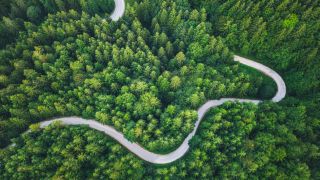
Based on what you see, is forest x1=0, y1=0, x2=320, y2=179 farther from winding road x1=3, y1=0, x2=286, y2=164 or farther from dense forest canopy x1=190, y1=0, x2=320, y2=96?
winding road x1=3, y1=0, x2=286, y2=164

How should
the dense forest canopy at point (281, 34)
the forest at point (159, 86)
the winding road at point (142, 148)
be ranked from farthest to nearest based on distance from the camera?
the dense forest canopy at point (281, 34), the winding road at point (142, 148), the forest at point (159, 86)

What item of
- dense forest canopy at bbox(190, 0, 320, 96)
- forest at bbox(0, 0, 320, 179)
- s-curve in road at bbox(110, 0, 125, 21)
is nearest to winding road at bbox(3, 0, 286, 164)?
forest at bbox(0, 0, 320, 179)

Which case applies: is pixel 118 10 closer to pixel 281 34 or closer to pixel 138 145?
pixel 138 145

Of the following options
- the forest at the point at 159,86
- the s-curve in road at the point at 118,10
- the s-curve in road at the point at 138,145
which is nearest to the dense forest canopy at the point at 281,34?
the forest at the point at 159,86

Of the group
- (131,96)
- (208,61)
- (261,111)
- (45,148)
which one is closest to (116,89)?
(131,96)

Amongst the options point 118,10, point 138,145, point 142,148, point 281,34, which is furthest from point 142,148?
point 281,34

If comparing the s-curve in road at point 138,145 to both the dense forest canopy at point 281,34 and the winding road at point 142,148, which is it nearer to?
the winding road at point 142,148
